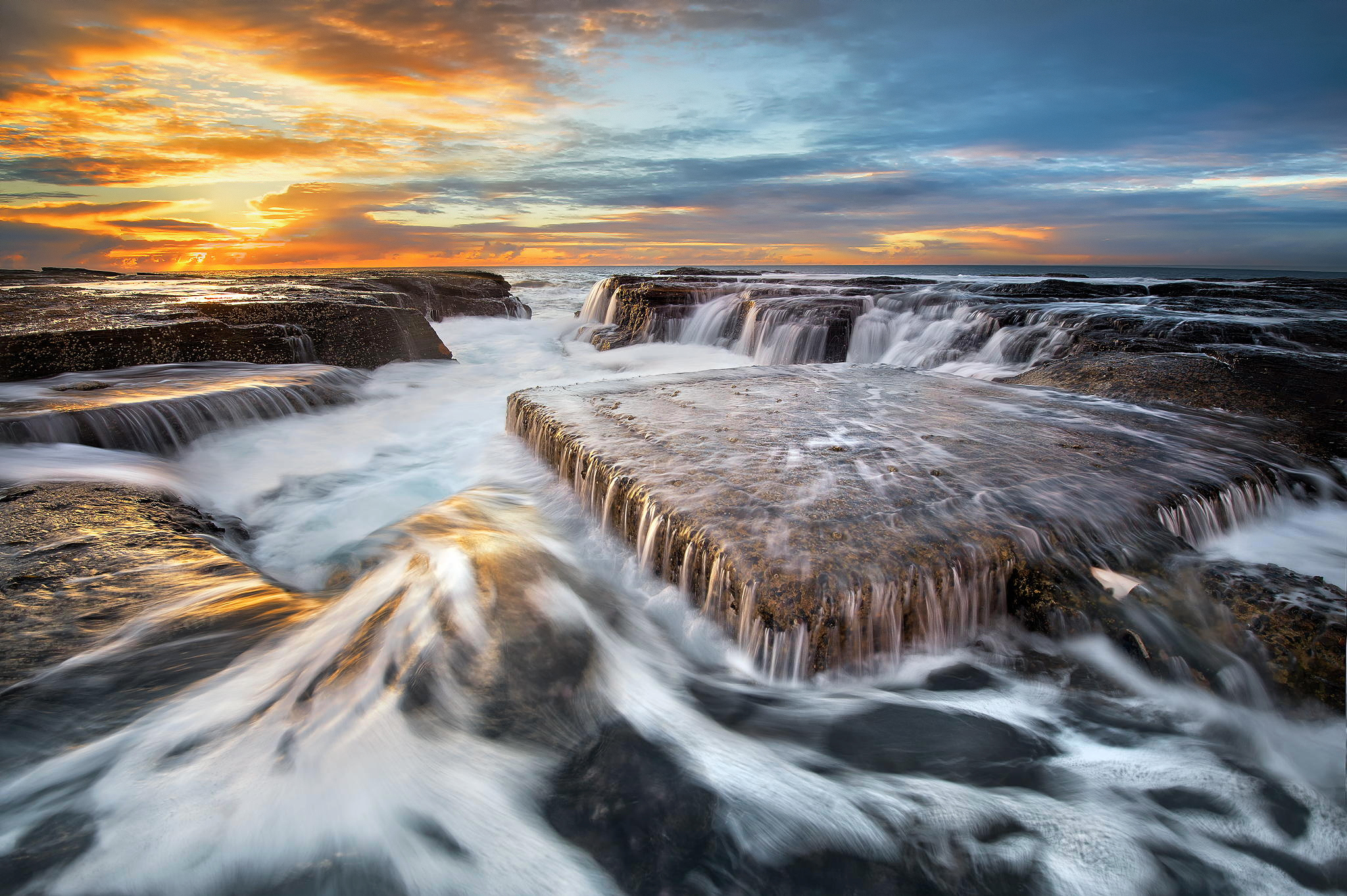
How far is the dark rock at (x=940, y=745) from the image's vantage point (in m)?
2.10

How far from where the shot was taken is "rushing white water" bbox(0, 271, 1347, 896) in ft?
5.76

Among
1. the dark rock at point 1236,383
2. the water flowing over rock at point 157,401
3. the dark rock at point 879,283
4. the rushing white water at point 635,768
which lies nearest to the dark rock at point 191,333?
the water flowing over rock at point 157,401

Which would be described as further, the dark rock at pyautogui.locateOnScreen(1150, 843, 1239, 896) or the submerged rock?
the submerged rock

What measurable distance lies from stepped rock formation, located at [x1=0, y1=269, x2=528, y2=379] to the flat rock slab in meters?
4.63

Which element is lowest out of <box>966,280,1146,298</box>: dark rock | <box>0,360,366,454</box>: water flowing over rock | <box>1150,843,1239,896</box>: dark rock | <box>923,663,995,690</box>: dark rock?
<box>1150,843,1239,896</box>: dark rock

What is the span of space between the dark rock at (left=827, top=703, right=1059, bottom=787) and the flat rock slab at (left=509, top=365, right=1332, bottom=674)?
0.82ft

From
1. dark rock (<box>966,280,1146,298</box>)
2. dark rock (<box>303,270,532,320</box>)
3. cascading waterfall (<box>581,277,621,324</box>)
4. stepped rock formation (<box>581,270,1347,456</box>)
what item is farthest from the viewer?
cascading waterfall (<box>581,277,621,324</box>)

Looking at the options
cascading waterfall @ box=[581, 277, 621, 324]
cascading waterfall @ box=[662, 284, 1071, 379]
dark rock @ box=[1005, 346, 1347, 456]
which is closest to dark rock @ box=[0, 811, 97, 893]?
dark rock @ box=[1005, 346, 1347, 456]

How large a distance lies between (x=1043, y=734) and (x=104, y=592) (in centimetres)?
385

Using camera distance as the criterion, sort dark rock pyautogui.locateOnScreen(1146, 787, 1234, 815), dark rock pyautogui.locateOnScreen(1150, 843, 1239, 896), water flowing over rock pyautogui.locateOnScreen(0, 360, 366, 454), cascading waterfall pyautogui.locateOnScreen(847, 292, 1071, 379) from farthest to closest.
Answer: cascading waterfall pyautogui.locateOnScreen(847, 292, 1071, 379), water flowing over rock pyautogui.locateOnScreen(0, 360, 366, 454), dark rock pyautogui.locateOnScreen(1146, 787, 1234, 815), dark rock pyautogui.locateOnScreen(1150, 843, 1239, 896)

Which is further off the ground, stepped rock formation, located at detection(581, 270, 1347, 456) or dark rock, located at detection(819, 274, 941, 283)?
dark rock, located at detection(819, 274, 941, 283)

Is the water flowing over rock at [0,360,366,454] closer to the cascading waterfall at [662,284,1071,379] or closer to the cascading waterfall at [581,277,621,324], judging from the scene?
the cascading waterfall at [662,284,1071,379]

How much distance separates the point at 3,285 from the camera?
36.6ft

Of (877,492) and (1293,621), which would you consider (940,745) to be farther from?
(1293,621)
